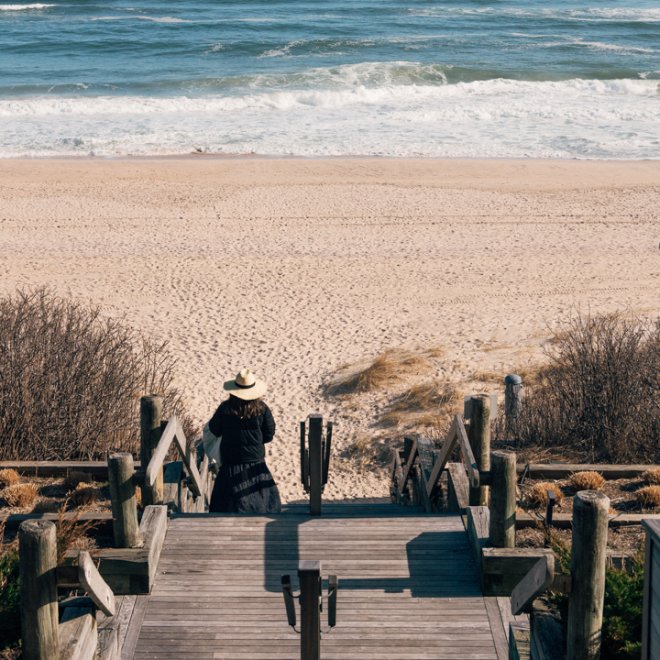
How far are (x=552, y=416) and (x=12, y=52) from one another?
40.0 meters

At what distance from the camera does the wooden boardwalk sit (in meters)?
6.14

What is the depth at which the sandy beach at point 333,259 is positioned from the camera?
15.9 meters

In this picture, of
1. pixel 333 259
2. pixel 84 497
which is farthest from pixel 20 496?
pixel 333 259

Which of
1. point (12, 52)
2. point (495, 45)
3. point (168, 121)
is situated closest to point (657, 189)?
point (168, 121)

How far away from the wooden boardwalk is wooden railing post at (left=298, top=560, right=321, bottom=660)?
0.95 meters

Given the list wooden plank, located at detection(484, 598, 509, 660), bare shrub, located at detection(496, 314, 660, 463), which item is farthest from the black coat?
bare shrub, located at detection(496, 314, 660, 463)

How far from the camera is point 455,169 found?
93.8 ft

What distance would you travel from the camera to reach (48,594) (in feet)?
17.2

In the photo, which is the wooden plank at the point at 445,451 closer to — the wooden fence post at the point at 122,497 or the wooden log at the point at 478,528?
the wooden log at the point at 478,528

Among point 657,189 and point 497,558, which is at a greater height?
point 497,558

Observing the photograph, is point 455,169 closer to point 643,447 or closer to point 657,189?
point 657,189

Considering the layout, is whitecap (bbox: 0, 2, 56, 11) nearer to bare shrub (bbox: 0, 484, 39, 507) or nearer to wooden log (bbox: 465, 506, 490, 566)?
bare shrub (bbox: 0, 484, 39, 507)

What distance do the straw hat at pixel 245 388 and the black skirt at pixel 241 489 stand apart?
529mm

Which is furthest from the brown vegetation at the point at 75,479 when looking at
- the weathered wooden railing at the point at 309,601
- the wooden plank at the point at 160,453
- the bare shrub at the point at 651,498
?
the bare shrub at the point at 651,498
